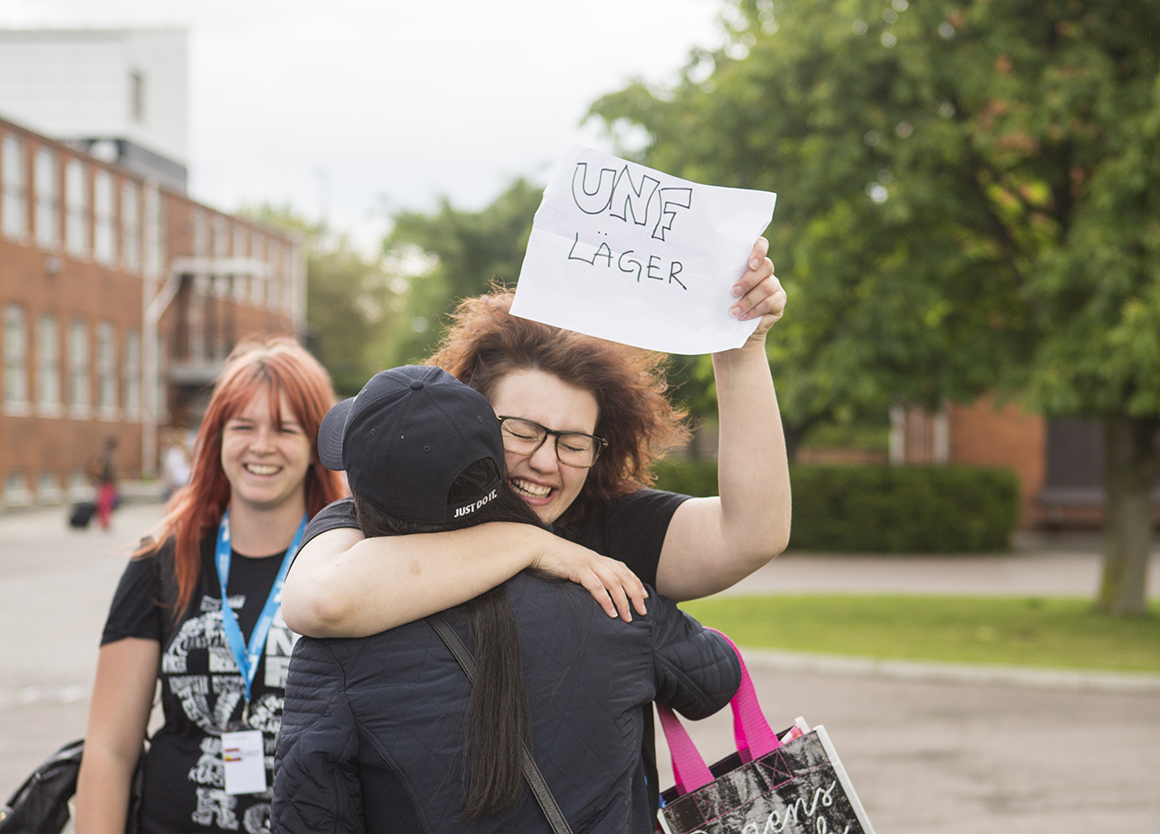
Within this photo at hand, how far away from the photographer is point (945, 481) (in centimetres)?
1933

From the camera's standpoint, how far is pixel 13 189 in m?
29.7

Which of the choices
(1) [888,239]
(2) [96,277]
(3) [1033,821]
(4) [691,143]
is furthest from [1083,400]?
(2) [96,277]

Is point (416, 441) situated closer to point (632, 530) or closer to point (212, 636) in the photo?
point (632, 530)

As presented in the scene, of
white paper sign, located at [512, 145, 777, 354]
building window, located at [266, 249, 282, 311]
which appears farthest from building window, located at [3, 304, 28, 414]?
white paper sign, located at [512, 145, 777, 354]

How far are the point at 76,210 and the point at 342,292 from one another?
2697cm

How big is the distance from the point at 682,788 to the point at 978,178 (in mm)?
9874

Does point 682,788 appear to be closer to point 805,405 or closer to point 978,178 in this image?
point 805,405

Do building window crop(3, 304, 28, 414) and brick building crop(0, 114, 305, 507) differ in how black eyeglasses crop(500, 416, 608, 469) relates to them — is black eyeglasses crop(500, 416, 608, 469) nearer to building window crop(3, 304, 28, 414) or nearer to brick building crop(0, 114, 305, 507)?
brick building crop(0, 114, 305, 507)

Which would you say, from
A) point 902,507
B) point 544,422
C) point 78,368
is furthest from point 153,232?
point 544,422

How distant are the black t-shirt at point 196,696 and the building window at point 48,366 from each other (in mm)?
31815

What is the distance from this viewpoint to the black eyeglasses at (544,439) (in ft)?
5.57

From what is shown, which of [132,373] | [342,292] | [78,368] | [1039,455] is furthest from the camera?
[342,292]

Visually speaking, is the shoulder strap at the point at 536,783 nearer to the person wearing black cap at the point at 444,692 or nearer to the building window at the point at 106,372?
the person wearing black cap at the point at 444,692

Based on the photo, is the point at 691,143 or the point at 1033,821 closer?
the point at 1033,821
